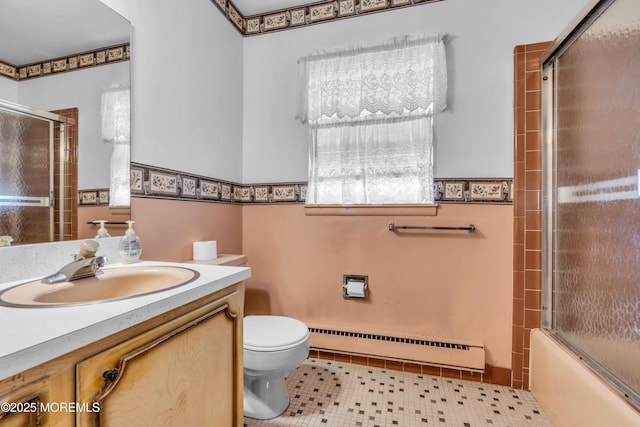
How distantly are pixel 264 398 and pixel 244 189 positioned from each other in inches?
53.0

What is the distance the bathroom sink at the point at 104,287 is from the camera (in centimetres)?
77

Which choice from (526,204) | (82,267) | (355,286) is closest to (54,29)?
(82,267)

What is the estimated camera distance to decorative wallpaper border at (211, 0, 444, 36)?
1.94 metres

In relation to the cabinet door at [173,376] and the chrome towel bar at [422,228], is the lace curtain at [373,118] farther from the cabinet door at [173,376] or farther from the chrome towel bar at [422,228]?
the cabinet door at [173,376]

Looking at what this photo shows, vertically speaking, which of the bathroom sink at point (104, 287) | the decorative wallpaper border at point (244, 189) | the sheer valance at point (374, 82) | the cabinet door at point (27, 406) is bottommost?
the cabinet door at point (27, 406)

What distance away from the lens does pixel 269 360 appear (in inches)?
52.6

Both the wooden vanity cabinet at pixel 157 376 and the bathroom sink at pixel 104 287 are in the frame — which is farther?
the bathroom sink at pixel 104 287

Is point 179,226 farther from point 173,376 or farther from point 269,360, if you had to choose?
point 173,376

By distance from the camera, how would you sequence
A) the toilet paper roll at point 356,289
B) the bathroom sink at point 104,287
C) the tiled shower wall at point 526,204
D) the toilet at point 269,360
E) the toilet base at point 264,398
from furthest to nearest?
1. the toilet paper roll at point 356,289
2. the tiled shower wall at point 526,204
3. the toilet base at point 264,398
4. the toilet at point 269,360
5. the bathroom sink at point 104,287

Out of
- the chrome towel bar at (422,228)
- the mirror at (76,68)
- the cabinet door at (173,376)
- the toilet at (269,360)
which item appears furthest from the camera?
the chrome towel bar at (422,228)

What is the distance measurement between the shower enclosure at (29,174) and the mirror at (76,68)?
0.04 m

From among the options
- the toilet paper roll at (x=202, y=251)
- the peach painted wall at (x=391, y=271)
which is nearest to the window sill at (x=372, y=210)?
the peach painted wall at (x=391, y=271)

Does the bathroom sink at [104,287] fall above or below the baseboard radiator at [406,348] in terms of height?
above

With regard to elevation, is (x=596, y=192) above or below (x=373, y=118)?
below
